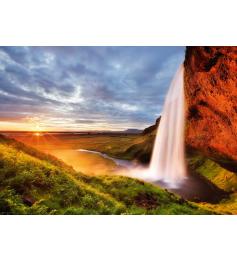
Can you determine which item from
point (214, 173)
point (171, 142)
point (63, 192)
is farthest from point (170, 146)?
point (63, 192)

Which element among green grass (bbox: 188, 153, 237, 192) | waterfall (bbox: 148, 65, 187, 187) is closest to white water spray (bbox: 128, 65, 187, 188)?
waterfall (bbox: 148, 65, 187, 187)

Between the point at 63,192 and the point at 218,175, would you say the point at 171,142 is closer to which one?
the point at 218,175

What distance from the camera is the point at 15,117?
6703 mm

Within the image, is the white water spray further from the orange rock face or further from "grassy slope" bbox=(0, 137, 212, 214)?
"grassy slope" bbox=(0, 137, 212, 214)

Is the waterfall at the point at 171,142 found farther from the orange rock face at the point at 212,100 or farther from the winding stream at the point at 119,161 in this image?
the winding stream at the point at 119,161

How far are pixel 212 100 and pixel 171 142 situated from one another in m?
1.79

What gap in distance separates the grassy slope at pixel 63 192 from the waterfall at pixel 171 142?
123 centimetres

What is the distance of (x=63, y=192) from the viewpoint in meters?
5.75

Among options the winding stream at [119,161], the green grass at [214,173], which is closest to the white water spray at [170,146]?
the winding stream at [119,161]

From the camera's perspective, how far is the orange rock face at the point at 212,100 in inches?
252

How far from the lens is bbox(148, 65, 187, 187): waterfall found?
25.1ft
